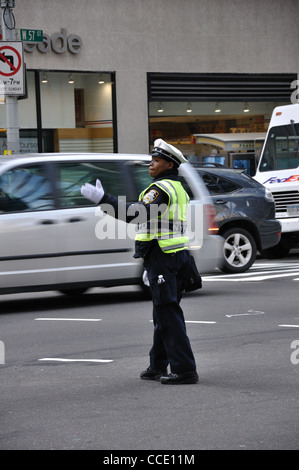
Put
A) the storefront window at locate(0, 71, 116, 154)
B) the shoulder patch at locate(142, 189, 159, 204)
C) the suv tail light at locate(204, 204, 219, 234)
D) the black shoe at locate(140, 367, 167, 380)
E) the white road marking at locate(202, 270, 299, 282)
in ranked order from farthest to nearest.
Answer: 1. the storefront window at locate(0, 71, 116, 154)
2. the white road marking at locate(202, 270, 299, 282)
3. the suv tail light at locate(204, 204, 219, 234)
4. the black shoe at locate(140, 367, 167, 380)
5. the shoulder patch at locate(142, 189, 159, 204)

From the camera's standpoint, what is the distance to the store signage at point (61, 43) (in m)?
22.8

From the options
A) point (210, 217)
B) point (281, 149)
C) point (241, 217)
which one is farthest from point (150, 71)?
point (210, 217)

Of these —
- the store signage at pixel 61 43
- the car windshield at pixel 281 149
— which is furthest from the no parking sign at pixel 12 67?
the store signage at pixel 61 43

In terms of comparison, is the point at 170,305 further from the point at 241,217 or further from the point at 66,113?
the point at 66,113

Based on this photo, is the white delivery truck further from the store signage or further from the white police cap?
the white police cap

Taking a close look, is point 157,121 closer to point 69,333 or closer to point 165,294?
point 69,333

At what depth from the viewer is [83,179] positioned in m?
11.3

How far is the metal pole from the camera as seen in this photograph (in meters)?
16.6

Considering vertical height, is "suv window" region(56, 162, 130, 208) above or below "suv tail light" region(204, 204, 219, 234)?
above

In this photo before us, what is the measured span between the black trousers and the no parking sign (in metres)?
10.2

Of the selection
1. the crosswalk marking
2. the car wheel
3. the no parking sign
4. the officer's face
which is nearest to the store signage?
the no parking sign

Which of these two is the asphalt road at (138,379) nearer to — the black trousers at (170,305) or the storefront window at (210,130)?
the black trousers at (170,305)

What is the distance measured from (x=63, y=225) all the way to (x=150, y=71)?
14.3 metres

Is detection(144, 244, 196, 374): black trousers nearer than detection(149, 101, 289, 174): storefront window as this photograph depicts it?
Yes
